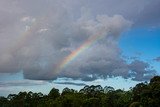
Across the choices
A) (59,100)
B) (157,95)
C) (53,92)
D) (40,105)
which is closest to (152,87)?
(157,95)

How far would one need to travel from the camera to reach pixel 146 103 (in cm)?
10919

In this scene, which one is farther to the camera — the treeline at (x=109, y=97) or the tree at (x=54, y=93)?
the tree at (x=54, y=93)

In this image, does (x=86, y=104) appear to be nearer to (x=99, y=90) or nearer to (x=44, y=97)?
(x=99, y=90)

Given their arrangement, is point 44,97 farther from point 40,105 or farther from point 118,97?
point 118,97

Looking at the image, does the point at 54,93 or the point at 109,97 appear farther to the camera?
the point at 54,93

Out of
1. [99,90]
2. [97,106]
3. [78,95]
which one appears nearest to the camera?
[97,106]

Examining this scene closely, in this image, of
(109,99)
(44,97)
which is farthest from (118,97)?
(44,97)

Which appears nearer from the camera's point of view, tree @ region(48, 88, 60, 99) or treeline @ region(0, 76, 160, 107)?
treeline @ region(0, 76, 160, 107)

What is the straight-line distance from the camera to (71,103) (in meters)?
155

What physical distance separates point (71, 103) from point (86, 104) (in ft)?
23.9

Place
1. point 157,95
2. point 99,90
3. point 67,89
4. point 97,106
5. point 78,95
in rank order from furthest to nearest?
point 67,89 → point 99,90 → point 78,95 → point 97,106 → point 157,95

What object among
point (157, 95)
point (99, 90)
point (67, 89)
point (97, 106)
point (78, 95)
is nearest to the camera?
point (157, 95)

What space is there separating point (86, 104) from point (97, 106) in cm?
523

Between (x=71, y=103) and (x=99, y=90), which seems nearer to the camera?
(x=71, y=103)
